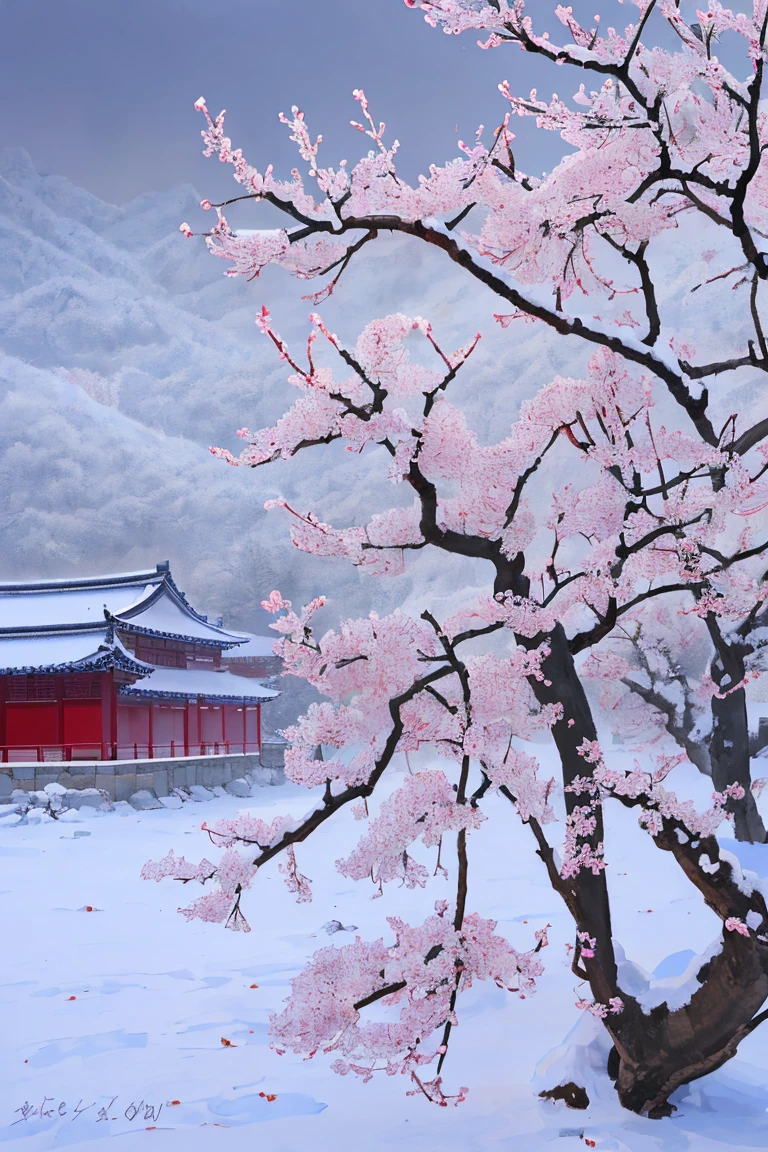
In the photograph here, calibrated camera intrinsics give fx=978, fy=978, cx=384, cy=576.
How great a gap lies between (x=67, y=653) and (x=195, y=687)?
5199mm

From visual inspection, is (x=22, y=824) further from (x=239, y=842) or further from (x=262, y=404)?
(x=262, y=404)

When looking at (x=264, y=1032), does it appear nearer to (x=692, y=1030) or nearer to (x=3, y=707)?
(x=692, y=1030)

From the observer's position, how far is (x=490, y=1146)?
4.18 meters

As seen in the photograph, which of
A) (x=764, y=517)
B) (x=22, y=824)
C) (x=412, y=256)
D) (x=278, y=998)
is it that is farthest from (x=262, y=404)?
(x=278, y=998)

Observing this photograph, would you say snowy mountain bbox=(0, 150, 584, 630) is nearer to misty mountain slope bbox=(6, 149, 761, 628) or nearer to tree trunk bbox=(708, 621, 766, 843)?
misty mountain slope bbox=(6, 149, 761, 628)

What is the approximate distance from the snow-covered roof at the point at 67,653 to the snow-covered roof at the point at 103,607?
0.19 m

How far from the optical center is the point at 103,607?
23.3 meters

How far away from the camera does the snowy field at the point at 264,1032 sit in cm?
A: 438

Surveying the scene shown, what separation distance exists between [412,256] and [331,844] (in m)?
50.7

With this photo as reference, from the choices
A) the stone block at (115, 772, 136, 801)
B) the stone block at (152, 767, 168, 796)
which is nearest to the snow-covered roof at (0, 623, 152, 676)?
the stone block at (152, 767, 168, 796)

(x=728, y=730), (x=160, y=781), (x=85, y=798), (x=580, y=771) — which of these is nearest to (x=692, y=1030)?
(x=580, y=771)

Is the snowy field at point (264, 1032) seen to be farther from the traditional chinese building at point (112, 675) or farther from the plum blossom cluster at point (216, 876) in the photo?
the traditional chinese building at point (112, 675)

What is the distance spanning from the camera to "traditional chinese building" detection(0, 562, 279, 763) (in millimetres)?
20719
